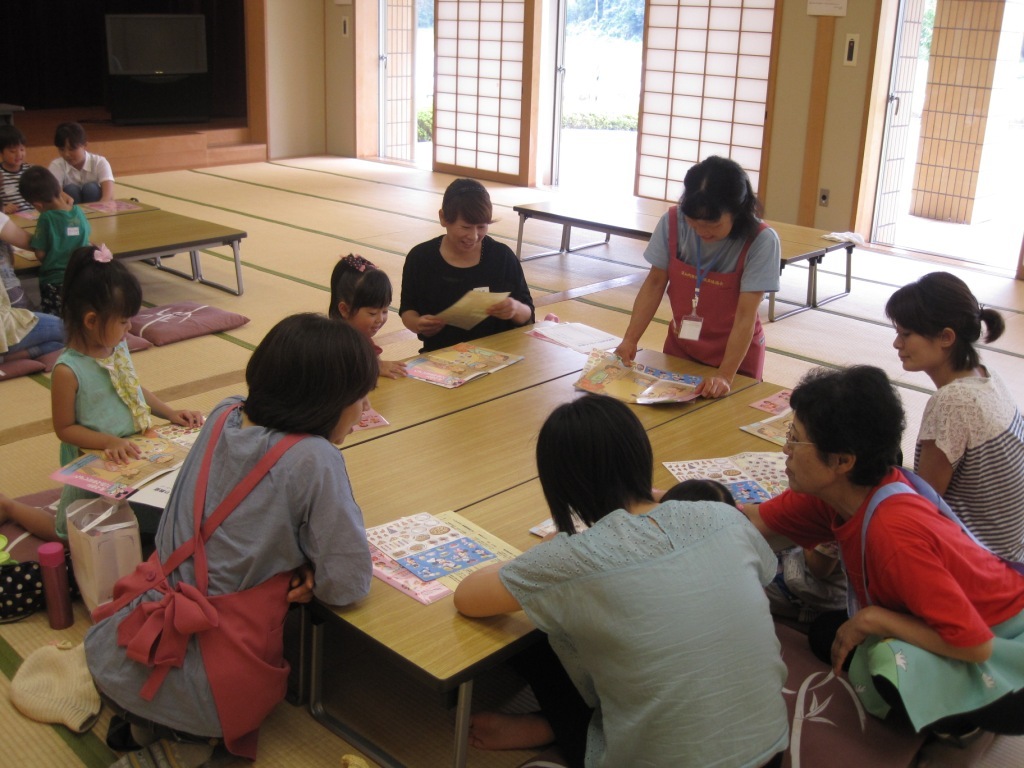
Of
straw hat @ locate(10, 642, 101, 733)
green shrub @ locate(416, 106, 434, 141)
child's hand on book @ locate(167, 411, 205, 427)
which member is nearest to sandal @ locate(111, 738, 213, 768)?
straw hat @ locate(10, 642, 101, 733)

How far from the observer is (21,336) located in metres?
4.00

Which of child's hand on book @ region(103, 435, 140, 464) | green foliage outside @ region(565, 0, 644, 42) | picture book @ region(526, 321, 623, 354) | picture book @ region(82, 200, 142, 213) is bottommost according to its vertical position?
child's hand on book @ region(103, 435, 140, 464)

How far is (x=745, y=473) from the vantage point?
2309mm

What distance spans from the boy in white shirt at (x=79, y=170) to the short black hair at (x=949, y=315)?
187 inches

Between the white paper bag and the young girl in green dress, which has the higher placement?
the young girl in green dress

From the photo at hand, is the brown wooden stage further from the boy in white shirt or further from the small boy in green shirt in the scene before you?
the small boy in green shirt

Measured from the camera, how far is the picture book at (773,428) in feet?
8.23

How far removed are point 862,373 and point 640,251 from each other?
16.4ft

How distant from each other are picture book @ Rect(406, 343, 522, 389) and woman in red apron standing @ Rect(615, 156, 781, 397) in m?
0.37

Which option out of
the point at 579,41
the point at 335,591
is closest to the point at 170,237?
the point at 335,591

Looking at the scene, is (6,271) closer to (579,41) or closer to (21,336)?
(21,336)

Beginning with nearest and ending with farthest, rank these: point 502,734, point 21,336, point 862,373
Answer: point 862,373, point 502,734, point 21,336

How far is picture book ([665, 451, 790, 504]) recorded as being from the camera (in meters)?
2.21

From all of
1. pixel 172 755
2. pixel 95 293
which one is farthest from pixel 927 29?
pixel 172 755
